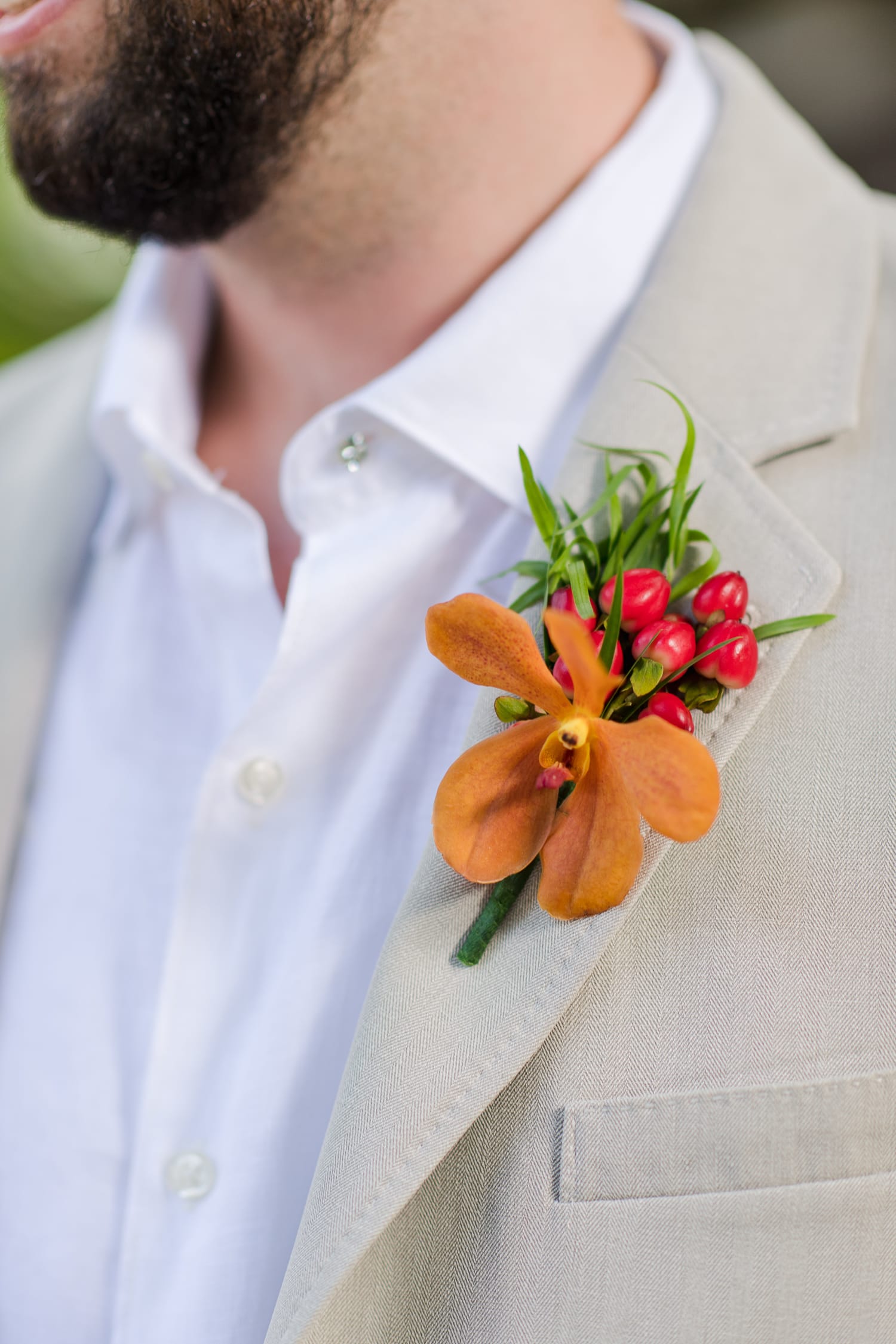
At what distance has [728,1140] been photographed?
0.53m

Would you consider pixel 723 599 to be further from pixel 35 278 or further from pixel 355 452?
pixel 35 278

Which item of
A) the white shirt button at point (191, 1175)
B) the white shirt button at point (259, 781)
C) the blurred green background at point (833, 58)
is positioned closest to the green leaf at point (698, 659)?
the white shirt button at point (259, 781)

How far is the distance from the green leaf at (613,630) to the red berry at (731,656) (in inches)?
2.9

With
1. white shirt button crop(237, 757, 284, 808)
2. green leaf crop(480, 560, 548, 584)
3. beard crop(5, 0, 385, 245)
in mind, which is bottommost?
white shirt button crop(237, 757, 284, 808)

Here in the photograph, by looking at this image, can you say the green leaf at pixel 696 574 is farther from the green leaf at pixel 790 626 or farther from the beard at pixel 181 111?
the beard at pixel 181 111

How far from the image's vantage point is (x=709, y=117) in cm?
91

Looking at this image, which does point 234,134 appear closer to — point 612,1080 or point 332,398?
point 332,398

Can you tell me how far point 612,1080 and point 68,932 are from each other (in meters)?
0.53

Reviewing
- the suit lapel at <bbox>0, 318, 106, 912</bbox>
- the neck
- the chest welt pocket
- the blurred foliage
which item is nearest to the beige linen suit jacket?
the chest welt pocket

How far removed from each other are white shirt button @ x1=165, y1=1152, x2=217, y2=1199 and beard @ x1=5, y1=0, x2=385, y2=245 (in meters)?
0.76

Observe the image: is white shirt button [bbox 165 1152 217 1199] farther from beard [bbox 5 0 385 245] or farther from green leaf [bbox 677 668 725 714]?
beard [bbox 5 0 385 245]

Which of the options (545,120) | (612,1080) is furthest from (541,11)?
(612,1080)

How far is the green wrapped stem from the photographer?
0.57m

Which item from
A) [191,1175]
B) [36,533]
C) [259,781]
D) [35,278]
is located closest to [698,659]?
[259,781]
